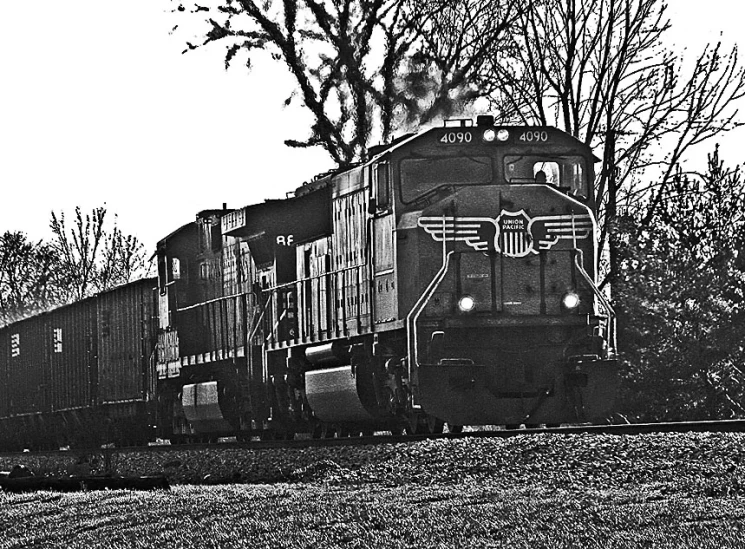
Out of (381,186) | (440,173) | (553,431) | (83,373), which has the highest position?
(440,173)

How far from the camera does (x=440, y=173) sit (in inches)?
728

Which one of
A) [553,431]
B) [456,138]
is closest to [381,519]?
[553,431]

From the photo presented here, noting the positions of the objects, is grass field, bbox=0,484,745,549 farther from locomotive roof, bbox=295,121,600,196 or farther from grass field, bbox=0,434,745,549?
locomotive roof, bbox=295,121,600,196

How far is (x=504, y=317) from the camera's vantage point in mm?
18062

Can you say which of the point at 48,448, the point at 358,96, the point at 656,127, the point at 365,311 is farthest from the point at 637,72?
the point at 48,448

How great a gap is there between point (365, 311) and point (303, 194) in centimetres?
345

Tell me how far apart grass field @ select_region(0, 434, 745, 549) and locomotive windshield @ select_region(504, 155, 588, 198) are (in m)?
4.64

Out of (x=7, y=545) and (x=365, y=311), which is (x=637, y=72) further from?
(x=7, y=545)

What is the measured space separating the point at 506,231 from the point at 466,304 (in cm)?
111

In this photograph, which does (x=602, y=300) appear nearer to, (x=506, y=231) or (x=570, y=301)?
(x=570, y=301)

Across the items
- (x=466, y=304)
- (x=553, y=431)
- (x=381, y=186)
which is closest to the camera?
(x=553, y=431)

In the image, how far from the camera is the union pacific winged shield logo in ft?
59.3

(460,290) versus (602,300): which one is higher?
(460,290)

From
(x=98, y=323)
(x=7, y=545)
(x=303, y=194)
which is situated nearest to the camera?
(x=7, y=545)
